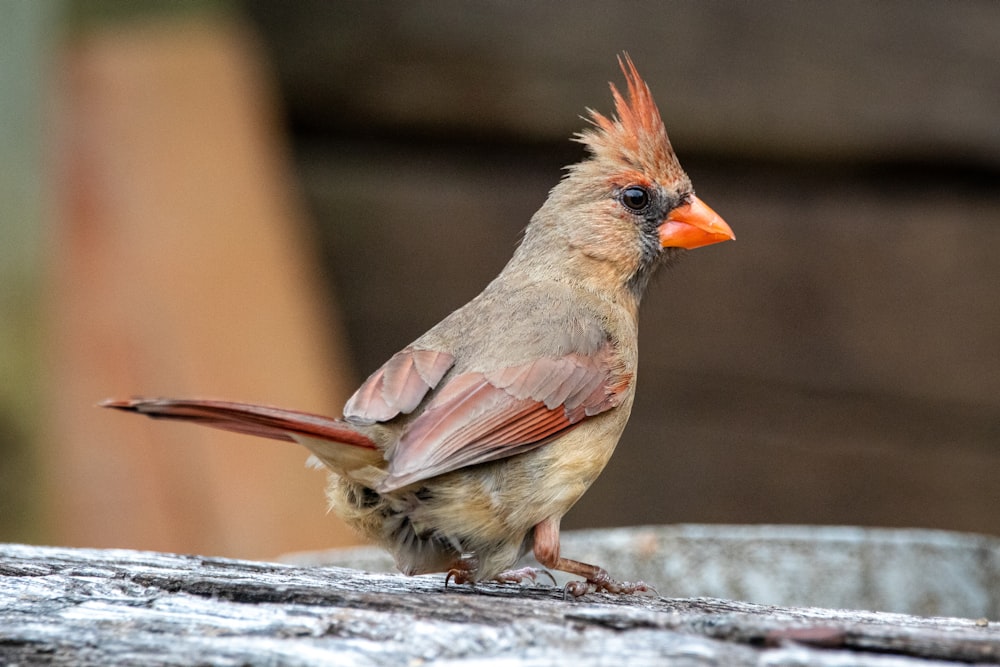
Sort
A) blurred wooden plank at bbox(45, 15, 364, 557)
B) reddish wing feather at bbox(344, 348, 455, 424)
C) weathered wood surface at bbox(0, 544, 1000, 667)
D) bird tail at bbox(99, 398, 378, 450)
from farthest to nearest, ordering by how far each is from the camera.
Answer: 1. blurred wooden plank at bbox(45, 15, 364, 557)
2. reddish wing feather at bbox(344, 348, 455, 424)
3. bird tail at bbox(99, 398, 378, 450)
4. weathered wood surface at bbox(0, 544, 1000, 667)

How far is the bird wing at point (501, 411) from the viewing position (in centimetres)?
246

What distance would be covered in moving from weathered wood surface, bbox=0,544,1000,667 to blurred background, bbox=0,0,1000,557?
1.82m

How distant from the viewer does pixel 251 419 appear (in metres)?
2.24

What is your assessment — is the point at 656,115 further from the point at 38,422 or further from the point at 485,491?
the point at 38,422

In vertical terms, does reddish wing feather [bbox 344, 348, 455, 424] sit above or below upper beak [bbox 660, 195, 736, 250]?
below

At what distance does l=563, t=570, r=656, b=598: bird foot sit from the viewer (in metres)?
2.65

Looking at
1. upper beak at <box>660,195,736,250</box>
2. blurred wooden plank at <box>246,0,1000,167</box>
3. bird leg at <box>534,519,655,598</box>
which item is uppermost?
blurred wooden plank at <box>246,0,1000,167</box>

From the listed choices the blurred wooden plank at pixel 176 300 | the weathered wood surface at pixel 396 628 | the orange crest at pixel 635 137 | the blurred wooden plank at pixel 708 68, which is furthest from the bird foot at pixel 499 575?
the blurred wooden plank at pixel 708 68

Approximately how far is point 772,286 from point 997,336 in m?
0.75

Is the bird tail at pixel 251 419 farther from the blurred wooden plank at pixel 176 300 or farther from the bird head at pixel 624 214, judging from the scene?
the blurred wooden plank at pixel 176 300

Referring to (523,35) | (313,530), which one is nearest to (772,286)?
(523,35)

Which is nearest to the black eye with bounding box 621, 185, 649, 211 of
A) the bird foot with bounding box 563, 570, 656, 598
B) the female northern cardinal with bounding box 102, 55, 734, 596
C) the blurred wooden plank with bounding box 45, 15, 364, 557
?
the female northern cardinal with bounding box 102, 55, 734, 596

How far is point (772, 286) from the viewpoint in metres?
4.59

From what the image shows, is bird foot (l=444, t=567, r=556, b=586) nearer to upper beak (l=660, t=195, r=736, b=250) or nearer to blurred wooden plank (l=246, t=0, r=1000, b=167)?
upper beak (l=660, t=195, r=736, b=250)
